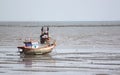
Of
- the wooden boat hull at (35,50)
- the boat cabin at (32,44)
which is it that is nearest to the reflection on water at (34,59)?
the wooden boat hull at (35,50)

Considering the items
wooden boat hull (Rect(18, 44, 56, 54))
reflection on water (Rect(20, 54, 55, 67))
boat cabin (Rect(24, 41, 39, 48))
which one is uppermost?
boat cabin (Rect(24, 41, 39, 48))

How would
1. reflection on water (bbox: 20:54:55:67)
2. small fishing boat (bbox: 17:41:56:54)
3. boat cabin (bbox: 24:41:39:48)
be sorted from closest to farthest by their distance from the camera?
reflection on water (bbox: 20:54:55:67), small fishing boat (bbox: 17:41:56:54), boat cabin (bbox: 24:41:39:48)

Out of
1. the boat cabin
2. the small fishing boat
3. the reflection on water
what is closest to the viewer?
the reflection on water

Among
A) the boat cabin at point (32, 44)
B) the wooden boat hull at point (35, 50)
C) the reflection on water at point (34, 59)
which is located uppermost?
the boat cabin at point (32, 44)

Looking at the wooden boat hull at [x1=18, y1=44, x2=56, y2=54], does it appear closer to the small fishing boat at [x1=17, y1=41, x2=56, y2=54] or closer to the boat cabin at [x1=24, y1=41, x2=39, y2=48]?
the small fishing boat at [x1=17, y1=41, x2=56, y2=54]

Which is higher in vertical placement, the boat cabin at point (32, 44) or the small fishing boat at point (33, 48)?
the boat cabin at point (32, 44)

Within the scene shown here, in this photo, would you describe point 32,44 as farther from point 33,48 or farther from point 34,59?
point 34,59

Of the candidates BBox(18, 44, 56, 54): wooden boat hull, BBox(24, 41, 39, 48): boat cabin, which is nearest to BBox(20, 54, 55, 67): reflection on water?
BBox(18, 44, 56, 54): wooden boat hull

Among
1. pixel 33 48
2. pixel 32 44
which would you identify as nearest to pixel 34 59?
pixel 33 48

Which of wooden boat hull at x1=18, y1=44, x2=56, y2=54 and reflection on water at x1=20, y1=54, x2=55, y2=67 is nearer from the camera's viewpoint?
reflection on water at x1=20, y1=54, x2=55, y2=67

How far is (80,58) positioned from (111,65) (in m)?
4.99

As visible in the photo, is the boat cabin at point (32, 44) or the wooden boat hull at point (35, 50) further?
the boat cabin at point (32, 44)

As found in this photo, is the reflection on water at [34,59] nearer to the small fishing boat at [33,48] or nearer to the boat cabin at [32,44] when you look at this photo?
the small fishing boat at [33,48]

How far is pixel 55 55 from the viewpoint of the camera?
126 feet
